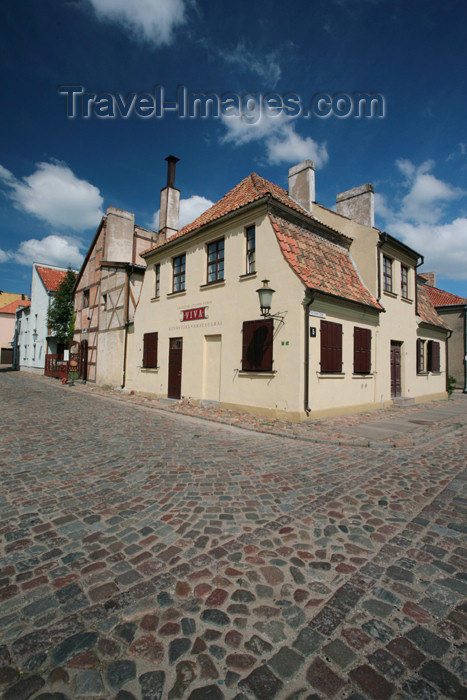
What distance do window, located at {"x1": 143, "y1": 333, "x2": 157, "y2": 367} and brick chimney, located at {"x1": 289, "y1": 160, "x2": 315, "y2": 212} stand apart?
823 centimetres

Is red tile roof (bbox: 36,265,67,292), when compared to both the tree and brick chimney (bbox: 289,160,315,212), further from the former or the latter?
brick chimney (bbox: 289,160,315,212)

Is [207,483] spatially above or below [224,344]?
below

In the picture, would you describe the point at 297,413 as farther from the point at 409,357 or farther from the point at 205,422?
the point at 409,357

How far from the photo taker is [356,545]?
307cm

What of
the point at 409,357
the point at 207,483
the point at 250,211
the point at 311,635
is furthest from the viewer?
the point at 409,357

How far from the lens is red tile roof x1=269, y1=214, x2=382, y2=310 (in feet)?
32.6

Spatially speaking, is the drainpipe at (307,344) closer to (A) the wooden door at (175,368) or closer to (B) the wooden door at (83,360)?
(A) the wooden door at (175,368)

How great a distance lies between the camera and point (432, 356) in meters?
17.0

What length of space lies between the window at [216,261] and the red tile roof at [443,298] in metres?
18.6

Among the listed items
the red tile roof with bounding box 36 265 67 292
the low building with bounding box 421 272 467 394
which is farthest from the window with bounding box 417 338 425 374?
the red tile roof with bounding box 36 265 67 292

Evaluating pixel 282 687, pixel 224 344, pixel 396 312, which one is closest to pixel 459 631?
pixel 282 687

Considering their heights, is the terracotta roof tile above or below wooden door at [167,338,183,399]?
above

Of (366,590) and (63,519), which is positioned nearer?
(366,590)

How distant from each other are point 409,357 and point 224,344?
8.75 m
